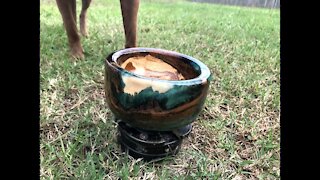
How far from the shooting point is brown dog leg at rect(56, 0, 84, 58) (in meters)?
2.30

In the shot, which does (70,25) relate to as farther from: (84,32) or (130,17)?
(84,32)

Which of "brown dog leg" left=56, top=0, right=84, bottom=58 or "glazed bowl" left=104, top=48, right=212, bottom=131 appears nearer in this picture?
"glazed bowl" left=104, top=48, right=212, bottom=131

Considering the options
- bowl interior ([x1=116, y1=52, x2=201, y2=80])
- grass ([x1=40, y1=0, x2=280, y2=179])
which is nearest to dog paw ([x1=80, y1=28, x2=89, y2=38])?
grass ([x1=40, y1=0, x2=280, y2=179])

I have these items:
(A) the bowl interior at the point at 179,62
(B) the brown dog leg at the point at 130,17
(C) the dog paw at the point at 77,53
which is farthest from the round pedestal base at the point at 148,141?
(C) the dog paw at the point at 77,53

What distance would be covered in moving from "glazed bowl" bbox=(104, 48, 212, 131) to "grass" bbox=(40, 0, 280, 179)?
0.61 ft

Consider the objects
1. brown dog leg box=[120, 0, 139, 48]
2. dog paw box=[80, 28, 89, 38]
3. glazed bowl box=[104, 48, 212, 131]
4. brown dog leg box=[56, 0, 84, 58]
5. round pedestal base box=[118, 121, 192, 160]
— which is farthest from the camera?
dog paw box=[80, 28, 89, 38]

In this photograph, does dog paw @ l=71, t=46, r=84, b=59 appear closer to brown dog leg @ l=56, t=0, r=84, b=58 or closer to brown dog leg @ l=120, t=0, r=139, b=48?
brown dog leg @ l=56, t=0, r=84, b=58

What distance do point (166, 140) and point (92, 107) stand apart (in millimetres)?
515

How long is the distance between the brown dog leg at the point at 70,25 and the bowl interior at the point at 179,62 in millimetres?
1025

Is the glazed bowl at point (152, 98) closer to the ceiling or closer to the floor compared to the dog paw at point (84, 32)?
closer to the ceiling

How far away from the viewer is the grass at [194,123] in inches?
52.9

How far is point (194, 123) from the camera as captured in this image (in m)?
1.70

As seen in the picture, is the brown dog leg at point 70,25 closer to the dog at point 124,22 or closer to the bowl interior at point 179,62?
the dog at point 124,22
